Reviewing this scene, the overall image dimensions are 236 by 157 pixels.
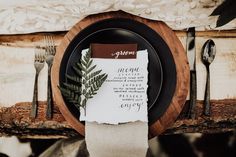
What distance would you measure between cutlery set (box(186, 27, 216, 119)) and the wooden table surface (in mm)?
A: 10

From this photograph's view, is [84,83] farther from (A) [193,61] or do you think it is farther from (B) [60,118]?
(A) [193,61]

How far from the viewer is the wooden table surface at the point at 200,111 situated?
31.9 inches

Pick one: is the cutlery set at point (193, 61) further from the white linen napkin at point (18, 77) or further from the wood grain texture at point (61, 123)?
the white linen napkin at point (18, 77)

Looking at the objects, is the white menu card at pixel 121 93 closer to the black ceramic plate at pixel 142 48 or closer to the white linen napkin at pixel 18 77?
the black ceramic plate at pixel 142 48

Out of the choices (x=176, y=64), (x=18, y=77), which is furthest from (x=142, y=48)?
(x=18, y=77)

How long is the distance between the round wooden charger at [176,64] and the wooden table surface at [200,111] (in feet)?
0.09

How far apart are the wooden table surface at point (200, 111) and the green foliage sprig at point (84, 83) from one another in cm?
7

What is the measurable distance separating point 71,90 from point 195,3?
358 millimetres

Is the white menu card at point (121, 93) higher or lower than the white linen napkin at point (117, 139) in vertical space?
higher

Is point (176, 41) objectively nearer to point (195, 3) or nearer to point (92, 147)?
point (195, 3)

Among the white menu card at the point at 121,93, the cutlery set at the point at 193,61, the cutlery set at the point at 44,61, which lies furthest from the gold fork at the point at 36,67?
the cutlery set at the point at 193,61

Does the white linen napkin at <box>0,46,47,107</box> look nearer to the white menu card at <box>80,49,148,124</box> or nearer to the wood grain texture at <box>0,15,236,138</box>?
the wood grain texture at <box>0,15,236,138</box>

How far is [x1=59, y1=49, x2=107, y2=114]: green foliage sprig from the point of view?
30.9 inches

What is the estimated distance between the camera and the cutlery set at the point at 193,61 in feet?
2.64
